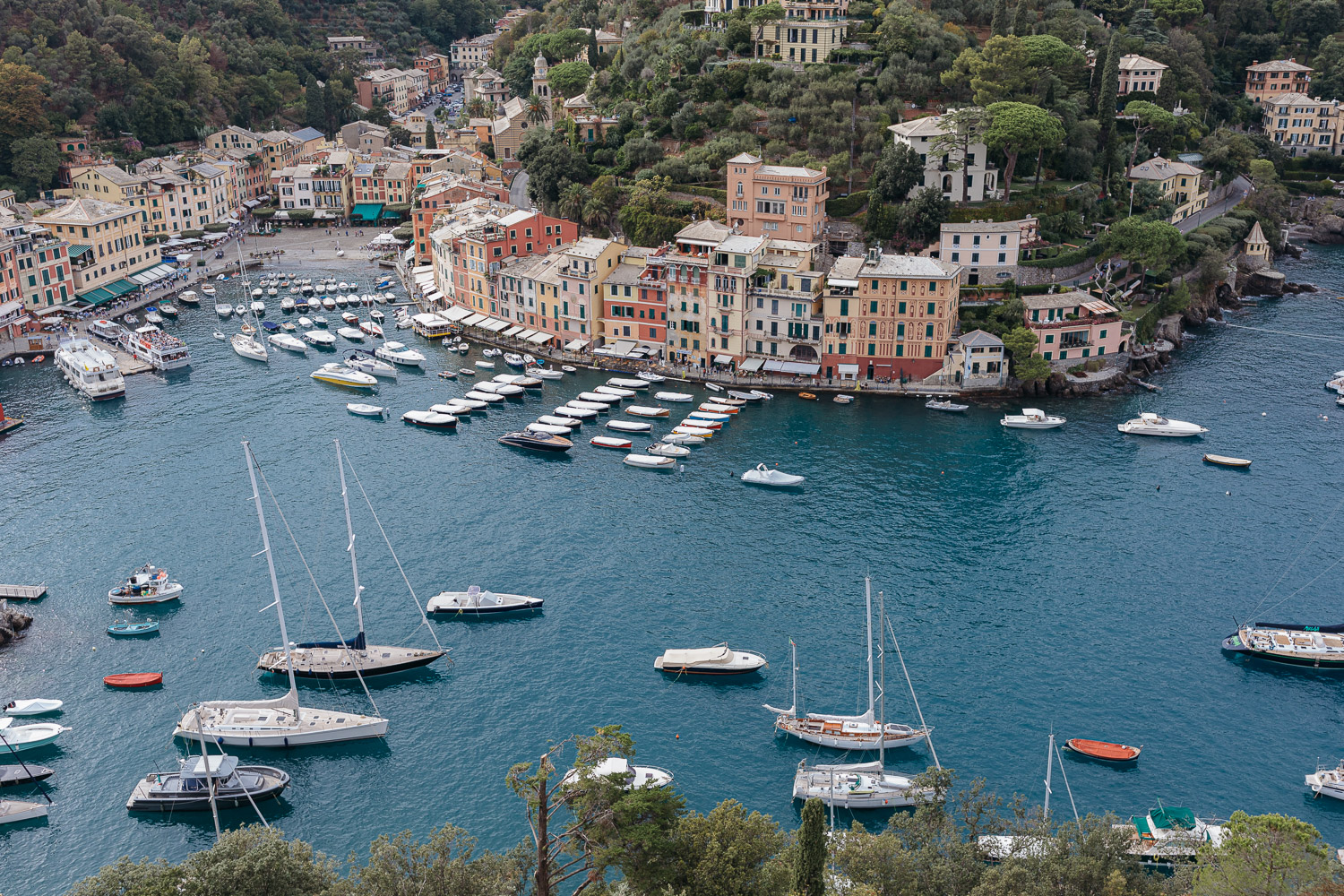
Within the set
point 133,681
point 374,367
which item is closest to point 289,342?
point 374,367

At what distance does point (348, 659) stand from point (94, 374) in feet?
159

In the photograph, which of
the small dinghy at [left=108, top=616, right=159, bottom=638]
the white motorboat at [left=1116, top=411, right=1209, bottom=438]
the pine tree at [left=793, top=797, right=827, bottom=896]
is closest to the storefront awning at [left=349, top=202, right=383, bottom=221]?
the small dinghy at [left=108, top=616, right=159, bottom=638]

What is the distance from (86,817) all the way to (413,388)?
4978 centimetres

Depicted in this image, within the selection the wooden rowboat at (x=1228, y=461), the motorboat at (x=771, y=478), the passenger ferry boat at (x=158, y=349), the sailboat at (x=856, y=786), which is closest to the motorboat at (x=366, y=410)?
the passenger ferry boat at (x=158, y=349)

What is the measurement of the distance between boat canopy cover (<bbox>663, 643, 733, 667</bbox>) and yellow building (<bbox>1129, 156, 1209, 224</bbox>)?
78.9 meters

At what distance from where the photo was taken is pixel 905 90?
114250 millimetres

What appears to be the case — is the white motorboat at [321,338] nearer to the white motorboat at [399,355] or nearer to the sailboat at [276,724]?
the white motorboat at [399,355]

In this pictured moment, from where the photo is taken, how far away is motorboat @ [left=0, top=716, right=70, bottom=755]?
51.7m

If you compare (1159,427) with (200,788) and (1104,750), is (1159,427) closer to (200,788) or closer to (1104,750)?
(1104,750)

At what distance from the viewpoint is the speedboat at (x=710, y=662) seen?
56094 millimetres

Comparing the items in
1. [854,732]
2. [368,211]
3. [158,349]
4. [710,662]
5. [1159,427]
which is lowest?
[854,732]

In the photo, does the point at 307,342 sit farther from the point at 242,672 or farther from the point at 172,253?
the point at 242,672

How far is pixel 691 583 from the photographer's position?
64188 mm

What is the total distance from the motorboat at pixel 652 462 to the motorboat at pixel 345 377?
2634 cm
